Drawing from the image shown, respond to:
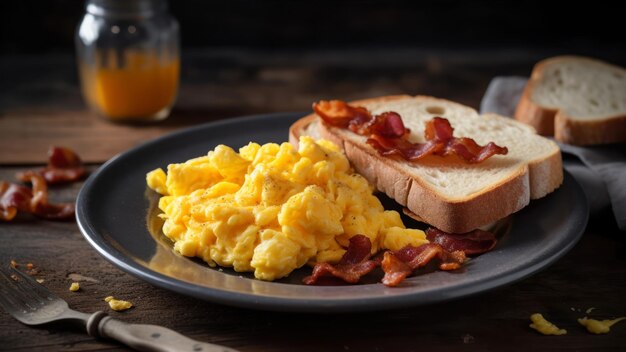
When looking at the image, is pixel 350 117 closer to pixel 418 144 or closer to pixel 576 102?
pixel 418 144

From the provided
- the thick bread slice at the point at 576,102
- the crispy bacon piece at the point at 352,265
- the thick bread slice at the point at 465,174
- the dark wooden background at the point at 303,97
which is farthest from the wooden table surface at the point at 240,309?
the thick bread slice at the point at 576,102

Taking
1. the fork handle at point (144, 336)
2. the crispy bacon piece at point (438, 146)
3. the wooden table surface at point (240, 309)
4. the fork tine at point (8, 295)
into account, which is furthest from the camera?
the crispy bacon piece at point (438, 146)

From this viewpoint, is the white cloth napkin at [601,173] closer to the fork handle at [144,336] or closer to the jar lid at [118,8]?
the fork handle at [144,336]

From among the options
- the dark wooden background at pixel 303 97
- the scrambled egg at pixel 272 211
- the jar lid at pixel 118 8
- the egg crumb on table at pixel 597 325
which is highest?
the jar lid at pixel 118 8

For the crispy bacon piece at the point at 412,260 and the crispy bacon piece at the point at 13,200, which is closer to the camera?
the crispy bacon piece at the point at 412,260

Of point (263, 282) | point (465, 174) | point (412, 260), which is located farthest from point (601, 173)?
point (263, 282)

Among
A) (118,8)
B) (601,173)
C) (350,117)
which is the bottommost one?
(601,173)
